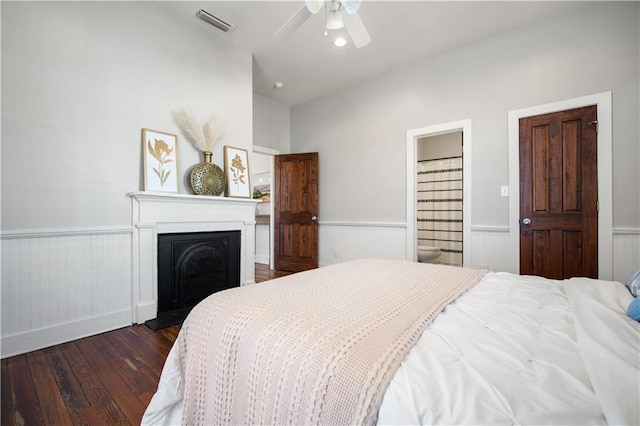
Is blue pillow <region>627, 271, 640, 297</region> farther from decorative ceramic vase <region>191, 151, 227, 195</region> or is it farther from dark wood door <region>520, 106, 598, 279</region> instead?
decorative ceramic vase <region>191, 151, 227, 195</region>

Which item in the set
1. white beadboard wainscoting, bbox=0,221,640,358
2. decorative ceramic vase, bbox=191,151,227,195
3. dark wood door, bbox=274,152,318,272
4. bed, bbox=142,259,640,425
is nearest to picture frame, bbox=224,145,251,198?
decorative ceramic vase, bbox=191,151,227,195

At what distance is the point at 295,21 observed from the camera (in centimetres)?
192

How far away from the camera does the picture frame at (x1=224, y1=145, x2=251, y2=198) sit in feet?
10.2

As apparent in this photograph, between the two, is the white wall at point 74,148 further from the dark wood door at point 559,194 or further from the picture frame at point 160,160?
the dark wood door at point 559,194

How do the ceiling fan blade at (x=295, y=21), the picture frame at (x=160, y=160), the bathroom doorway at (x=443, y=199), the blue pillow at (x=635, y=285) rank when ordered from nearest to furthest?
the blue pillow at (x=635, y=285), the ceiling fan blade at (x=295, y=21), the picture frame at (x=160, y=160), the bathroom doorway at (x=443, y=199)

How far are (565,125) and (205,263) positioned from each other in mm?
3695

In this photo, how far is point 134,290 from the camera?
93.5 inches

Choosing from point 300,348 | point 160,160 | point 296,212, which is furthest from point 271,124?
point 300,348

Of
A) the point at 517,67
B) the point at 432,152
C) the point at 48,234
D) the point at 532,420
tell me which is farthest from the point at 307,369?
the point at 432,152

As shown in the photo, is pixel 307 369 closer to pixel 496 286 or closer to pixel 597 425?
pixel 597 425

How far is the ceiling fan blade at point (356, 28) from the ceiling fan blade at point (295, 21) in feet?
0.98

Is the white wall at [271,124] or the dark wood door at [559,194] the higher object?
the white wall at [271,124]

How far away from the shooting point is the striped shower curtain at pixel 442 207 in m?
4.68

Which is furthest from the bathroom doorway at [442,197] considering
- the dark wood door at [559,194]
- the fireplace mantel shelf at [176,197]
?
the fireplace mantel shelf at [176,197]
